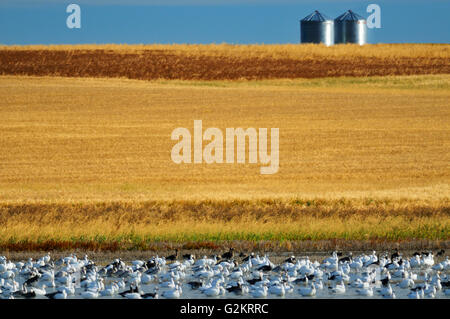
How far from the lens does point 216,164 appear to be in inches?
1478

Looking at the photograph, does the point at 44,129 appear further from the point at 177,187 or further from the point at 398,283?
the point at 398,283

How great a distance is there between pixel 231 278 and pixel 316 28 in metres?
94.7

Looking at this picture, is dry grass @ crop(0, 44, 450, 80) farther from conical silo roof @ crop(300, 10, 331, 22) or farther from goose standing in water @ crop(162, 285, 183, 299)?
goose standing in water @ crop(162, 285, 183, 299)

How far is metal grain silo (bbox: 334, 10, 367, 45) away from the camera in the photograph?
108750 millimetres

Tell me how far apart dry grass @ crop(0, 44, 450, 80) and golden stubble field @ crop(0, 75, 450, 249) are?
4283mm

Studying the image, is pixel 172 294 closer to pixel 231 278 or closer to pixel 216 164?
pixel 231 278

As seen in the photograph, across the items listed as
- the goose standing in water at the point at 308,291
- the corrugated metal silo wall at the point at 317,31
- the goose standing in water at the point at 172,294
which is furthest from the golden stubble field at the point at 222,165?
the corrugated metal silo wall at the point at 317,31

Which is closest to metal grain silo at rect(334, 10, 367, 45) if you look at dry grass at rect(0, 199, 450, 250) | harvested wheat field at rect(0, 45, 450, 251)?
harvested wheat field at rect(0, 45, 450, 251)

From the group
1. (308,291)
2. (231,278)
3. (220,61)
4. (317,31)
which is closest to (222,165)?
(231,278)

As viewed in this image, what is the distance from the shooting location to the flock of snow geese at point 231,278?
1474cm

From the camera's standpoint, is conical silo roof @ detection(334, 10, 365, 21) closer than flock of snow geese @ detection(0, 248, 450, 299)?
No

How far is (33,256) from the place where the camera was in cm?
1889
